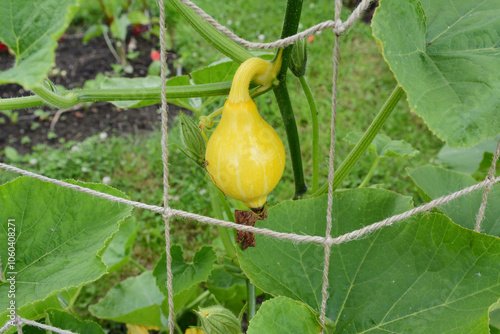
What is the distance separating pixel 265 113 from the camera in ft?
8.67

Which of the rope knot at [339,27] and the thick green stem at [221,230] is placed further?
the thick green stem at [221,230]

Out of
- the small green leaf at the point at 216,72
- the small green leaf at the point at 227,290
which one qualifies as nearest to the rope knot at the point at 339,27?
the small green leaf at the point at 216,72

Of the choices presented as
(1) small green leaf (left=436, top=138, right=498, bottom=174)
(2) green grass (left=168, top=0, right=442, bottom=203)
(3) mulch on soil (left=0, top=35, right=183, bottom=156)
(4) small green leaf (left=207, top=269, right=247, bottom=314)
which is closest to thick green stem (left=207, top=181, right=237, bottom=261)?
(4) small green leaf (left=207, top=269, right=247, bottom=314)

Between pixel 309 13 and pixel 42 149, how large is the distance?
1981mm

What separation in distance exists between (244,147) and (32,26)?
1.24ft

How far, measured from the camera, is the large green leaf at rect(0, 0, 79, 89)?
641 millimetres

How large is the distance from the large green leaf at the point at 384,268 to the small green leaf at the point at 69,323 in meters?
→ 0.42

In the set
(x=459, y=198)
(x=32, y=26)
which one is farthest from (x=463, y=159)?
(x=32, y=26)

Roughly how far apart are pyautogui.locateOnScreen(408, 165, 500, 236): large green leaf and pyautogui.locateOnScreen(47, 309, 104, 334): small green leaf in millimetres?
872

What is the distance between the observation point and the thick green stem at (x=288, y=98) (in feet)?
2.71

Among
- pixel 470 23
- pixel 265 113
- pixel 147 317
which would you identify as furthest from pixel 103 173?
pixel 470 23

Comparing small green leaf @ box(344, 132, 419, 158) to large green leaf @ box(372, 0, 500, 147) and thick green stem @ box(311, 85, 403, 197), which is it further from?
large green leaf @ box(372, 0, 500, 147)

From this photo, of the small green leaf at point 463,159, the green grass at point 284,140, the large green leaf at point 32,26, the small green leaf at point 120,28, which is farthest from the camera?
the small green leaf at point 120,28

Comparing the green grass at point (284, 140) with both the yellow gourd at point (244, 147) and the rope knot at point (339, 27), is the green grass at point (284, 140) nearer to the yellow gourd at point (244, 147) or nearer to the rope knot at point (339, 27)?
the yellow gourd at point (244, 147)
